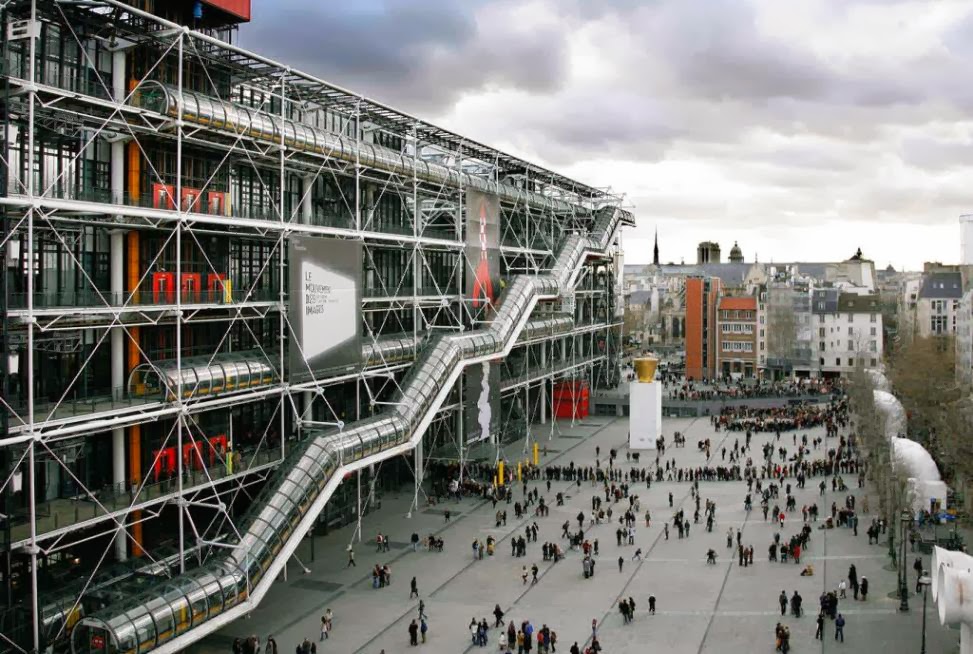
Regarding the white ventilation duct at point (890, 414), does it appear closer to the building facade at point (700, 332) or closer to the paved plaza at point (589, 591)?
the paved plaza at point (589, 591)

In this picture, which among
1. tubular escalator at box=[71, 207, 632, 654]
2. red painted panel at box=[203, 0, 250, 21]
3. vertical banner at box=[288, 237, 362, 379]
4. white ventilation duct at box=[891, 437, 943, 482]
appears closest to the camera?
tubular escalator at box=[71, 207, 632, 654]

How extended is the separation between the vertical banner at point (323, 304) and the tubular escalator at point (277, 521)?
87.8 inches

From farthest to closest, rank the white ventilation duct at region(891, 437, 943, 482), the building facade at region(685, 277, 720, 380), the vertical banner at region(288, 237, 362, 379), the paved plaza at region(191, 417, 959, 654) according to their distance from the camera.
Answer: the building facade at region(685, 277, 720, 380) < the white ventilation duct at region(891, 437, 943, 482) < the vertical banner at region(288, 237, 362, 379) < the paved plaza at region(191, 417, 959, 654)

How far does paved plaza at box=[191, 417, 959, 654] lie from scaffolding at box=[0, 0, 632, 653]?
95.8 inches

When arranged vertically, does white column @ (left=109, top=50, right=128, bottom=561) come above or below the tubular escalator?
above

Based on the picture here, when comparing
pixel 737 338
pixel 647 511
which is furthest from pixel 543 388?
pixel 737 338

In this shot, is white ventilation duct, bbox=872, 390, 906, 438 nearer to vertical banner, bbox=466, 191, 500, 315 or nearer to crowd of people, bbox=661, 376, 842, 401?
crowd of people, bbox=661, 376, 842, 401

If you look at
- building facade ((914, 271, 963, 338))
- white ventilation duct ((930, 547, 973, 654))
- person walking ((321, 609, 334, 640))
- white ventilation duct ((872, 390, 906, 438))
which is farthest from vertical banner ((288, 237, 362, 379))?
building facade ((914, 271, 963, 338))

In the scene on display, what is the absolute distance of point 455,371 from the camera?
109ft

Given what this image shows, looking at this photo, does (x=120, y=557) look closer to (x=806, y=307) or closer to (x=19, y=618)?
(x=19, y=618)

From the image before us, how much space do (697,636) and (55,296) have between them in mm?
16614

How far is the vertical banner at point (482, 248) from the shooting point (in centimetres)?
3881

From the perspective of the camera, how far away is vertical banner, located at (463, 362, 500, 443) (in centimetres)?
3741

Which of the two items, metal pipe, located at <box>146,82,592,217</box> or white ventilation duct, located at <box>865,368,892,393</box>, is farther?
white ventilation duct, located at <box>865,368,892,393</box>
